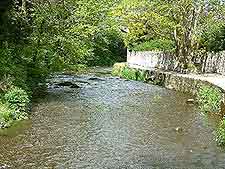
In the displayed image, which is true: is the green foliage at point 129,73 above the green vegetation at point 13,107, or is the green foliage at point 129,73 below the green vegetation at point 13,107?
below

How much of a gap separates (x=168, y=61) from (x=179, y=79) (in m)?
8.73

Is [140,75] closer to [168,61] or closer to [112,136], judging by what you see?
[168,61]

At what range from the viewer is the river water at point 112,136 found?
535 inches

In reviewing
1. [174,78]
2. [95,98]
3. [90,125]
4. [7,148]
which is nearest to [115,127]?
[90,125]

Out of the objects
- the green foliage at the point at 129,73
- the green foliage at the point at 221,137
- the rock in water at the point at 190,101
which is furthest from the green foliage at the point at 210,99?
the green foliage at the point at 129,73

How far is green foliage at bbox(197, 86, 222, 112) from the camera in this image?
861 inches

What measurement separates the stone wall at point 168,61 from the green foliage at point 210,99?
8.17 metres

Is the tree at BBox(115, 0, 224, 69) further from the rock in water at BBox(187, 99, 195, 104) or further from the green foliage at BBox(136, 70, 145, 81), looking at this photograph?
the rock in water at BBox(187, 99, 195, 104)

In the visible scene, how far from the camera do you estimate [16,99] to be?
65.2ft

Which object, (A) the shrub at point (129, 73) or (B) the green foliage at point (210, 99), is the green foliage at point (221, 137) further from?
(A) the shrub at point (129, 73)

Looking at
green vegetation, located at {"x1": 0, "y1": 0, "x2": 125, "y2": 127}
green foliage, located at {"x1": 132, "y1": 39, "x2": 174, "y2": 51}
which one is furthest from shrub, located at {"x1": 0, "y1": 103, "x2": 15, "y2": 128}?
green foliage, located at {"x1": 132, "y1": 39, "x2": 174, "y2": 51}

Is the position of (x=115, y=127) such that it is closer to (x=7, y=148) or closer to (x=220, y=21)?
A: (x=7, y=148)

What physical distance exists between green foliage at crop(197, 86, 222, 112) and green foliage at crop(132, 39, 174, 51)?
20823 mm

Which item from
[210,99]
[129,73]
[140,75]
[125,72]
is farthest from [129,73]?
[210,99]
